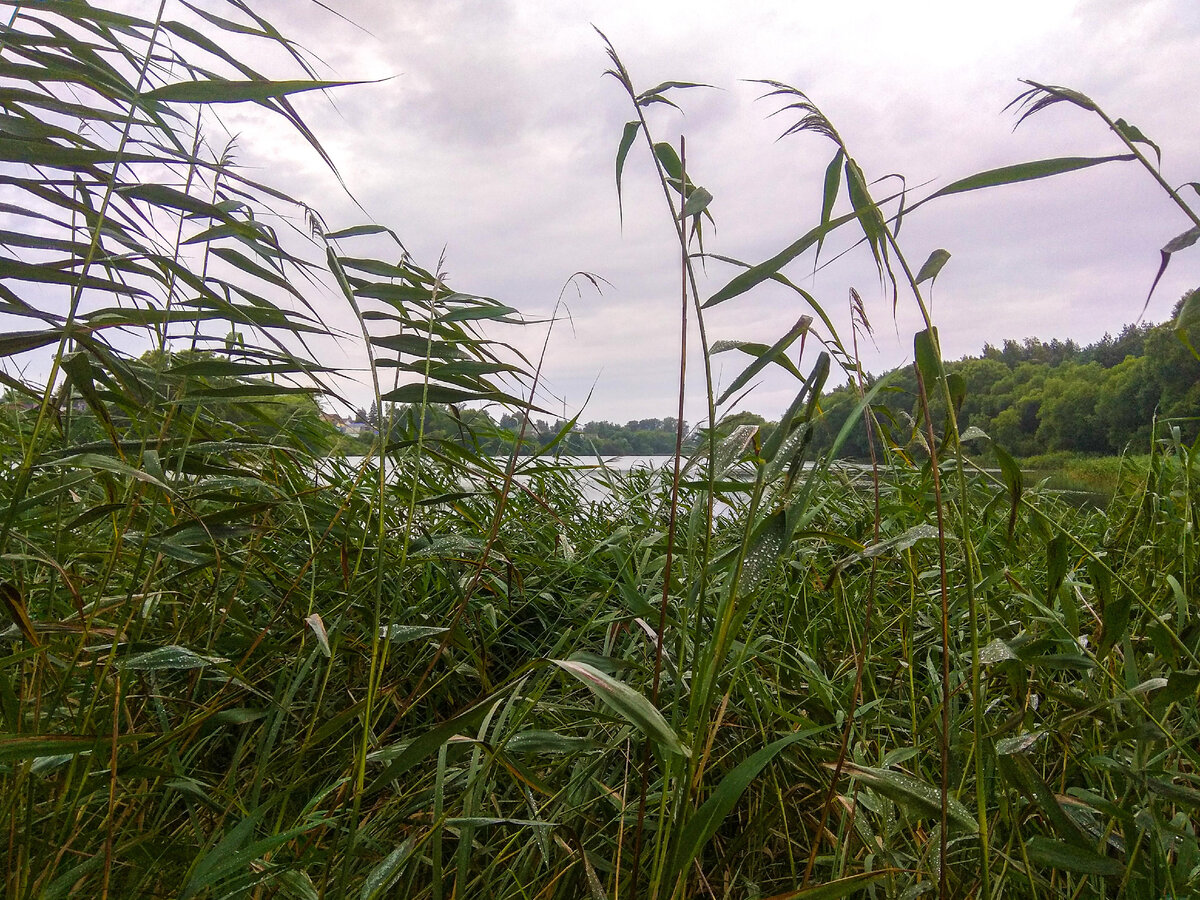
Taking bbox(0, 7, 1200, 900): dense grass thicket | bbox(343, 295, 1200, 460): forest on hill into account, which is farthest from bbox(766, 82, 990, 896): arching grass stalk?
bbox(343, 295, 1200, 460): forest on hill

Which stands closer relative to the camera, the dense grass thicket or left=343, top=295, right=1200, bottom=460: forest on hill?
the dense grass thicket

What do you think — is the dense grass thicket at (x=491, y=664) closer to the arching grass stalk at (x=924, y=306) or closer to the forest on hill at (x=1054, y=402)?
the arching grass stalk at (x=924, y=306)

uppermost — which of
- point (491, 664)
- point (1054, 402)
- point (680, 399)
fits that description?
point (1054, 402)

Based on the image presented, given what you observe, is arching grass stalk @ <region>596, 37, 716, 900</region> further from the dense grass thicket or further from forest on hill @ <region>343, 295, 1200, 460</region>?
forest on hill @ <region>343, 295, 1200, 460</region>

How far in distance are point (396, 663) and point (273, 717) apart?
225 mm

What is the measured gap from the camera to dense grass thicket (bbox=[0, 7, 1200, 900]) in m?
0.64

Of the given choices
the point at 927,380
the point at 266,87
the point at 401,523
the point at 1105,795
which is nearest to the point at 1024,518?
the point at 1105,795

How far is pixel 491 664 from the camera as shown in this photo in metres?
1.30

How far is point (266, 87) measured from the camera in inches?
29.5

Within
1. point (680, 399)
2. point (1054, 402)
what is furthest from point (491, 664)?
point (1054, 402)

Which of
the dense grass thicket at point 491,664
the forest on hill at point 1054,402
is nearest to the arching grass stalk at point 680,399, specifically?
the dense grass thicket at point 491,664

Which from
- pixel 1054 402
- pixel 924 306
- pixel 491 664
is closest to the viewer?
pixel 924 306

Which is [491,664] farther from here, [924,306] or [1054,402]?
[1054,402]

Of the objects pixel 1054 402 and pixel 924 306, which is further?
pixel 1054 402
